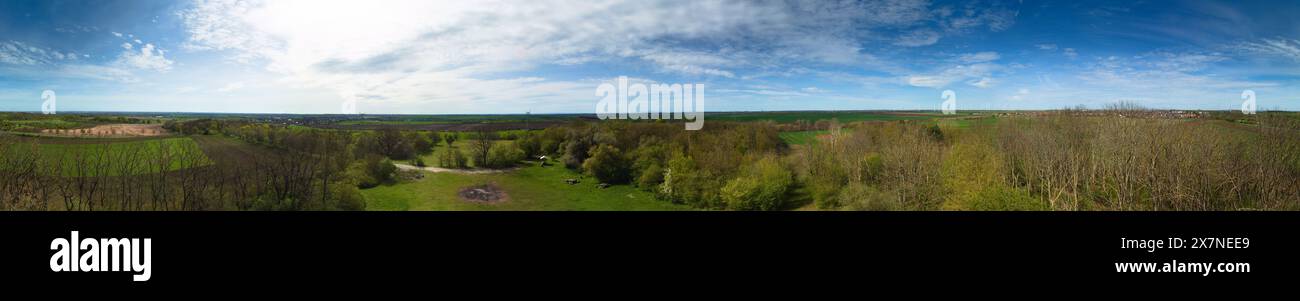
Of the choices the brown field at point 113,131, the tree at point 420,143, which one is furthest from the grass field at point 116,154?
the tree at point 420,143

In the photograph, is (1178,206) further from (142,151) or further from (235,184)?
(142,151)

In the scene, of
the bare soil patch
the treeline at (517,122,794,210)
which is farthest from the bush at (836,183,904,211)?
the bare soil patch

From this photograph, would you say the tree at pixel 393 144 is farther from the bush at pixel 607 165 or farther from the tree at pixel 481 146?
the bush at pixel 607 165

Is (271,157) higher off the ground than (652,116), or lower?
lower

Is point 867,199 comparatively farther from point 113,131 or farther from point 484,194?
point 113,131

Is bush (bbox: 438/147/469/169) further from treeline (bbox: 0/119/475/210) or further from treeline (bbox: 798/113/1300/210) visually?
treeline (bbox: 798/113/1300/210)
